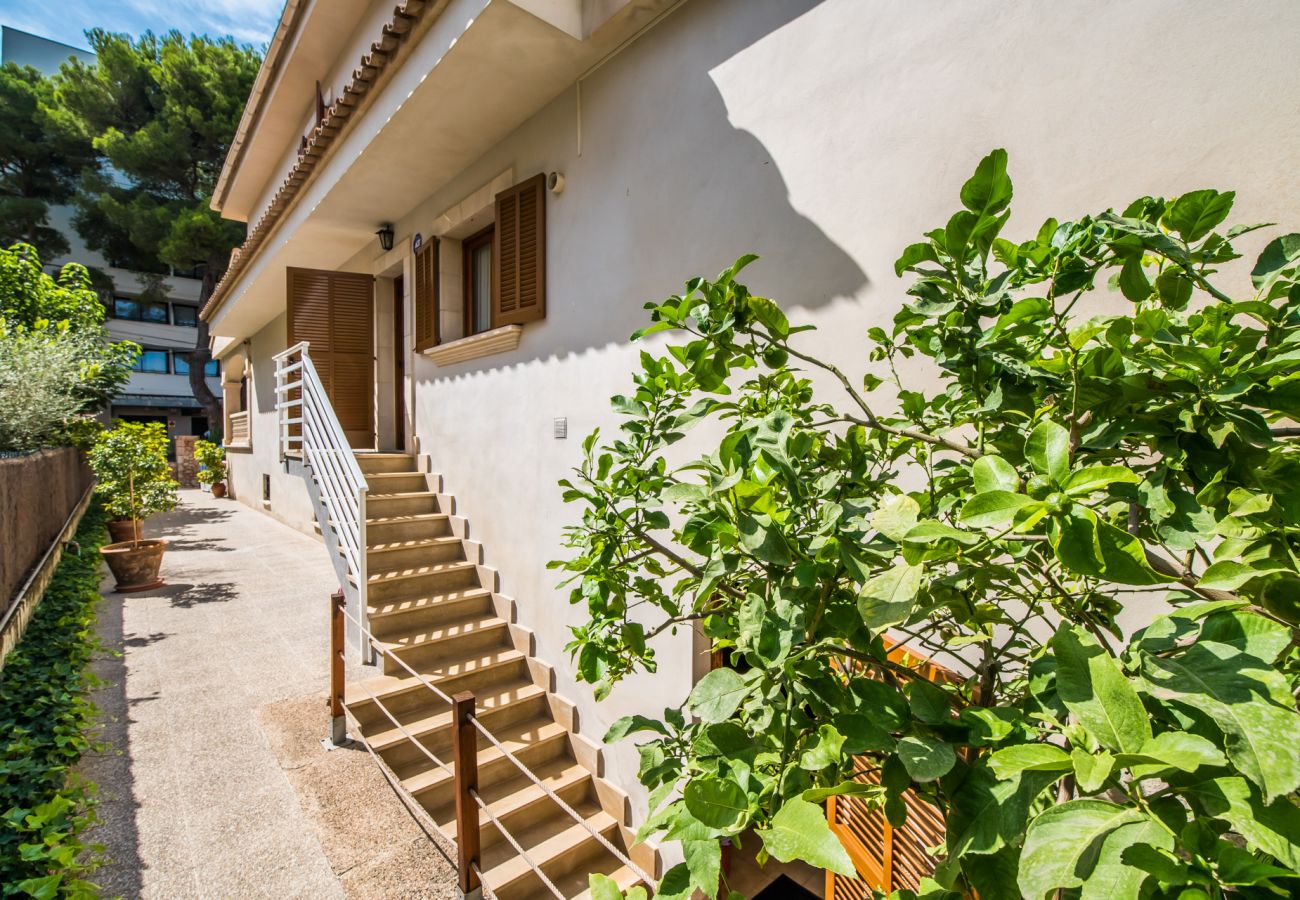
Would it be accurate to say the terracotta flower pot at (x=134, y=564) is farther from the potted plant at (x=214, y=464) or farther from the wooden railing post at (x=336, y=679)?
the potted plant at (x=214, y=464)

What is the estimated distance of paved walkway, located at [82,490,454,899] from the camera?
9.09 feet

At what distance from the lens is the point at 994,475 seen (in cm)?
78

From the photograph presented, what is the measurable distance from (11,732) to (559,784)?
3.31 metres

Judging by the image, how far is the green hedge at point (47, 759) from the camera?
2.48m

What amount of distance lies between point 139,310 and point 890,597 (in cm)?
3492

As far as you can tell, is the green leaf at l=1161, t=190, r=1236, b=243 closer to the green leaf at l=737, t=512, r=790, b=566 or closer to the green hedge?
the green leaf at l=737, t=512, r=790, b=566

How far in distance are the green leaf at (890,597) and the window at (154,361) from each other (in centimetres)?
3508

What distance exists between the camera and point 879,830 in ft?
→ 8.69

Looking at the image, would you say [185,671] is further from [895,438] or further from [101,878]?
[895,438]

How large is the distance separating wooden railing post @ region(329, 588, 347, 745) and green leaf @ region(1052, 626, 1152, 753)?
4.29 meters

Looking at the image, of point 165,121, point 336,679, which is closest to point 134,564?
point 336,679

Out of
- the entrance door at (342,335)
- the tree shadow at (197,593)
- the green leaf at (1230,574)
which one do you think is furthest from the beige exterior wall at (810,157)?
the tree shadow at (197,593)

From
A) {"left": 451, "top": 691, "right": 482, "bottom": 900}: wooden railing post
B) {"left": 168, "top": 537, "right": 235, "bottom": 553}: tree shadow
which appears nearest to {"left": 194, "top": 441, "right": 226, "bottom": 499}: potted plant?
{"left": 168, "top": 537, "right": 235, "bottom": 553}: tree shadow

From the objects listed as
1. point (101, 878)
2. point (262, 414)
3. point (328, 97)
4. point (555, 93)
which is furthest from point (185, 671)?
point (262, 414)
